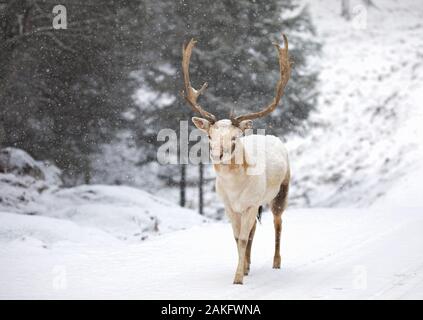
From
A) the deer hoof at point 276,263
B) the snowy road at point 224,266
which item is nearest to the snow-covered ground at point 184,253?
the snowy road at point 224,266

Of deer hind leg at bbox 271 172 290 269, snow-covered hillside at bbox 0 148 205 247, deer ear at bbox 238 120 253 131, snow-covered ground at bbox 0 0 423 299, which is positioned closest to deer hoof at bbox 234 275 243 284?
snow-covered ground at bbox 0 0 423 299

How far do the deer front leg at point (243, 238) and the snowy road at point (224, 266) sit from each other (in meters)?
0.15

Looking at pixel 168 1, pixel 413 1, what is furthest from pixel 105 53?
pixel 413 1

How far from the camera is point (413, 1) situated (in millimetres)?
43500

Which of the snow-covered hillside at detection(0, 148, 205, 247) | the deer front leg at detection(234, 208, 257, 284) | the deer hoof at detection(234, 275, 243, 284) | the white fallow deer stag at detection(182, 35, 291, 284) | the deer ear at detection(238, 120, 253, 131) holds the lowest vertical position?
the snow-covered hillside at detection(0, 148, 205, 247)

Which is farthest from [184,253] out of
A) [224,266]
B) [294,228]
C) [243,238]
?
[294,228]

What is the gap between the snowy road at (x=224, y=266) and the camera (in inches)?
282

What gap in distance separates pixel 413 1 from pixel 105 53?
33.5 meters

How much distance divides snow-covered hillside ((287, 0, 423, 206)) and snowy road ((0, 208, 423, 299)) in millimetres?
8830

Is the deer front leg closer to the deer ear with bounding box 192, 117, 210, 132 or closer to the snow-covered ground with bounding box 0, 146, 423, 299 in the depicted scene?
the snow-covered ground with bounding box 0, 146, 423, 299

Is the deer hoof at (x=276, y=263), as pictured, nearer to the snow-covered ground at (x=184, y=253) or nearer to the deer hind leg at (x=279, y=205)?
the snow-covered ground at (x=184, y=253)

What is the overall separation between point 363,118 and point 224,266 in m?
19.4

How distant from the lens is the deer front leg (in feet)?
25.4
